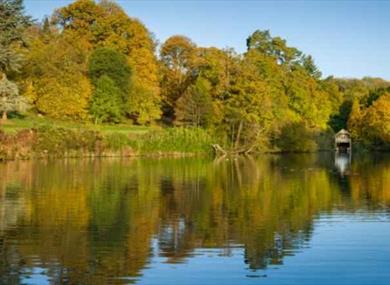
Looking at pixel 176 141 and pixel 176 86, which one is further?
pixel 176 86

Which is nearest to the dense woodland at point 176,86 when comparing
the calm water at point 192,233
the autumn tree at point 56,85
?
the autumn tree at point 56,85

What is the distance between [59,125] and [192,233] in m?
49.2

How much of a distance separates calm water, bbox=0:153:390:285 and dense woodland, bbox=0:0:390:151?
37311 mm

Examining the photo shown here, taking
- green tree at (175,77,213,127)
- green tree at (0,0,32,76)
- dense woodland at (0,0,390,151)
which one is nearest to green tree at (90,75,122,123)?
dense woodland at (0,0,390,151)

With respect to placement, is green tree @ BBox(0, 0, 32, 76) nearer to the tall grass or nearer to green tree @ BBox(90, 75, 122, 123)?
the tall grass

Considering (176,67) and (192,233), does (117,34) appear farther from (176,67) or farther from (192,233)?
(192,233)

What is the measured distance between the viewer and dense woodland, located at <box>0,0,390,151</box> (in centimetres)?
6944

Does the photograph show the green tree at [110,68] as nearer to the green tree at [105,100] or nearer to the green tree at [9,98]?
the green tree at [105,100]

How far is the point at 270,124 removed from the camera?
254ft

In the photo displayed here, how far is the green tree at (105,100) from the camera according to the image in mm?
71500

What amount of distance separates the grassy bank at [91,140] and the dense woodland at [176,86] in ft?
10.7

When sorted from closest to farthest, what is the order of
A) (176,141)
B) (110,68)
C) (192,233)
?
(192,233), (176,141), (110,68)

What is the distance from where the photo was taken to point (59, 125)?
64.6 m

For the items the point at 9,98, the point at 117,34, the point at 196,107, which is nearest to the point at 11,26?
the point at 9,98
